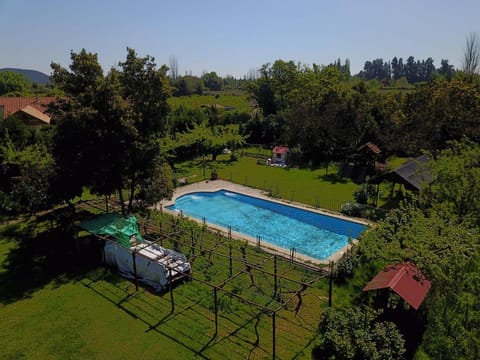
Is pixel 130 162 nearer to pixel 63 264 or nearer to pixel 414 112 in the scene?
pixel 63 264

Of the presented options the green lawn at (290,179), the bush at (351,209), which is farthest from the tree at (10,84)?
the bush at (351,209)

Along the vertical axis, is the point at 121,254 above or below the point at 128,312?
above

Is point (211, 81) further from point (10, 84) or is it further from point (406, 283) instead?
point (406, 283)

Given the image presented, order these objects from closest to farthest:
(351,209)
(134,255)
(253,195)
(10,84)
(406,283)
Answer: (406,283)
(134,255)
(351,209)
(253,195)
(10,84)

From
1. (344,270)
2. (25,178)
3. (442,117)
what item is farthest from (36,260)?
(442,117)

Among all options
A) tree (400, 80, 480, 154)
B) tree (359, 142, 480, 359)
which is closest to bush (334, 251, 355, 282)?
tree (359, 142, 480, 359)

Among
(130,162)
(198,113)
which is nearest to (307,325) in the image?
(130,162)
